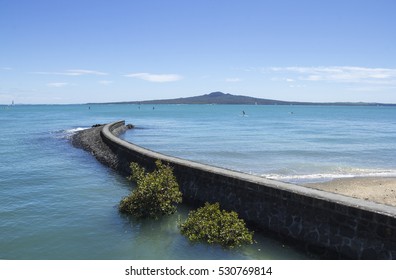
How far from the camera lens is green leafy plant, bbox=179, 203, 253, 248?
35.6 ft

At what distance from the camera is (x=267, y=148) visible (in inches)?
1371

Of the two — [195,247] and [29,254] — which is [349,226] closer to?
[195,247]

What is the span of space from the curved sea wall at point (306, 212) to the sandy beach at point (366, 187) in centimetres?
635

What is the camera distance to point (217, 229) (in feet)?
36.1

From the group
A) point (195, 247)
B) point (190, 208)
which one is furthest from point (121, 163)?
point (195, 247)

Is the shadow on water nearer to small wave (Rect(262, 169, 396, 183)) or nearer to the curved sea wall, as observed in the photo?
the curved sea wall

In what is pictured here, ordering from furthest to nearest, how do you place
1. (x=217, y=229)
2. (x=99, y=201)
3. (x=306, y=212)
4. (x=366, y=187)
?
1. (x=366, y=187)
2. (x=99, y=201)
3. (x=217, y=229)
4. (x=306, y=212)

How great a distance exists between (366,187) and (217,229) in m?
10.7

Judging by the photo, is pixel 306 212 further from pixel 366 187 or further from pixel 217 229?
pixel 366 187

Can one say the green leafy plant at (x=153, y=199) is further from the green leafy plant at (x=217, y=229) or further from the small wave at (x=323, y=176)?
the small wave at (x=323, y=176)

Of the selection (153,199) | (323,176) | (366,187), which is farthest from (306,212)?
(323,176)

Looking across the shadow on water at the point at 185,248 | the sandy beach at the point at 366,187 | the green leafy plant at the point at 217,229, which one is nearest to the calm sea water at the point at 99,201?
the shadow on water at the point at 185,248

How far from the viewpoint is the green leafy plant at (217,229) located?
35.6ft

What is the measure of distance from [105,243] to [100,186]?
7.48 metres
